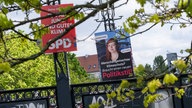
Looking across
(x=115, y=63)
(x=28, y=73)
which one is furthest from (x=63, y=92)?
(x=28, y=73)

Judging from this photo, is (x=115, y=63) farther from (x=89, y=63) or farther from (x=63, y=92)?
(x=89, y=63)

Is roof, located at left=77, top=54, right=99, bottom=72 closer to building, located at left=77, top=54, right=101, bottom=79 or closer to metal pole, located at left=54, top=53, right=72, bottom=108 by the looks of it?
building, located at left=77, top=54, right=101, bottom=79

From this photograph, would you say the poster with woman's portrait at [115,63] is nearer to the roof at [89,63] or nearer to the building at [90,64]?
the building at [90,64]

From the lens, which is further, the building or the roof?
the roof

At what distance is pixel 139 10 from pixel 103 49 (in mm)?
17728

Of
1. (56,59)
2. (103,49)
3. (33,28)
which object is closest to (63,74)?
(56,59)

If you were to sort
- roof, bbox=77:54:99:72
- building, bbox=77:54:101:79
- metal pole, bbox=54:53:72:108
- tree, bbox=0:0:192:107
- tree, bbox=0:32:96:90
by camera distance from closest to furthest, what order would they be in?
1. tree, bbox=0:0:192:107
2. metal pole, bbox=54:53:72:108
3. tree, bbox=0:32:96:90
4. building, bbox=77:54:101:79
5. roof, bbox=77:54:99:72

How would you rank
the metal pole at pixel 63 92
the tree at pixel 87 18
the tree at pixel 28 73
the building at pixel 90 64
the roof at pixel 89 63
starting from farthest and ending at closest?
1. the roof at pixel 89 63
2. the building at pixel 90 64
3. the tree at pixel 28 73
4. the metal pole at pixel 63 92
5. the tree at pixel 87 18

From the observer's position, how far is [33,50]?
39.7 meters

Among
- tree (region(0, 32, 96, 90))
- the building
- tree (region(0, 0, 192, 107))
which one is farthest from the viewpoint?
the building

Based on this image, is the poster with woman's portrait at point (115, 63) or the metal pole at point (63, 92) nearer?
the metal pole at point (63, 92)

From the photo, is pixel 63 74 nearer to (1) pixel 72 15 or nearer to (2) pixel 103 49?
(1) pixel 72 15

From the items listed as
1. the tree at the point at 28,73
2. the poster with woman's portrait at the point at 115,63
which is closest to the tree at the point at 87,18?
the poster with woman's portrait at the point at 115,63

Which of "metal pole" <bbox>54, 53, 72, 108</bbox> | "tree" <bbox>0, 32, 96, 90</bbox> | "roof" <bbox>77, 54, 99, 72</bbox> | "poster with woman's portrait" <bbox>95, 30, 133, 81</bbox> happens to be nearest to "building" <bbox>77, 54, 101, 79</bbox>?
"roof" <bbox>77, 54, 99, 72</bbox>
